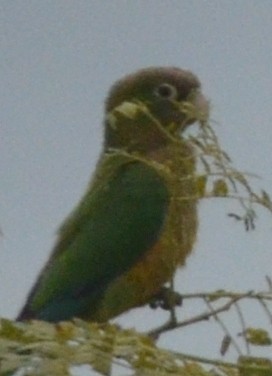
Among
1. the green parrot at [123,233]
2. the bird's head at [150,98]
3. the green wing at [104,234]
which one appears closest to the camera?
the green parrot at [123,233]

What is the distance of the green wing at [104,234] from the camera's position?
11.3 ft

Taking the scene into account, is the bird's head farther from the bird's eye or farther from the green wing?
the green wing

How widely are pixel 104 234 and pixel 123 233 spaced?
0.07 m

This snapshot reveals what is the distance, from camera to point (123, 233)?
12.2 ft

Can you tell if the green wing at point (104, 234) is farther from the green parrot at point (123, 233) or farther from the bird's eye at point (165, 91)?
the bird's eye at point (165, 91)

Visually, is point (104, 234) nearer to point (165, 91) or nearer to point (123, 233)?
point (123, 233)

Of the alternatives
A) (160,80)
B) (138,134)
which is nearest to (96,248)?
(138,134)

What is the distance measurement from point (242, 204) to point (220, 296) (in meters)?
0.13

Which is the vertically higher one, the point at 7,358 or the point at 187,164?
the point at 187,164

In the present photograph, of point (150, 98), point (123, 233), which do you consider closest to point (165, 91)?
point (150, 98)

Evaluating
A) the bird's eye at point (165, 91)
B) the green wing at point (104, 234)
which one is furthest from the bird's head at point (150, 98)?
the green wing at point (104, 234)

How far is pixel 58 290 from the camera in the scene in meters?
3.38

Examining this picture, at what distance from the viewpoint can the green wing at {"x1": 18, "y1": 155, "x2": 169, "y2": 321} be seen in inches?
136

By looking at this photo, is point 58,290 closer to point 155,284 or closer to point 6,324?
point 155,284
